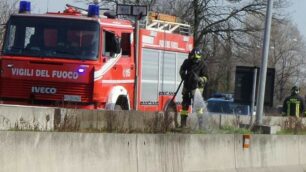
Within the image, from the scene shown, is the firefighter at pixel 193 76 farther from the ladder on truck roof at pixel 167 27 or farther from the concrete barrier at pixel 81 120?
the ladder on truck roof at pixel 167 27

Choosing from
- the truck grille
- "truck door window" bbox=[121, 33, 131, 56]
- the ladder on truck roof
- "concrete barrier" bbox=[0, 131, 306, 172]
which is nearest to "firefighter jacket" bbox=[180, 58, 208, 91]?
"concrete barrier" bbox=[0, 131, 306, 172]

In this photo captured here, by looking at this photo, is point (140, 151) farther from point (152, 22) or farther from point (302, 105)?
point (302, 105)

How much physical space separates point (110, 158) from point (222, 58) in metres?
49.8

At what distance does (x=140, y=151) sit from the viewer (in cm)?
1045

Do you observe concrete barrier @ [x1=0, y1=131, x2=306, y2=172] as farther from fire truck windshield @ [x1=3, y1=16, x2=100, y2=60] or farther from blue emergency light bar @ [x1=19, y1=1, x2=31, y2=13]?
blue emergency light bar @ [x1=19, y1=1, x2=31, y2=13]

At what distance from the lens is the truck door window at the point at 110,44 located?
52.4 ft

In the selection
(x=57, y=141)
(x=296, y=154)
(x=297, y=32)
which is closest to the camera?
(x=57, y=141)

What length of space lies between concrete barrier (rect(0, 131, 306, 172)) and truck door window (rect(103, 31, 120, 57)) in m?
4.32

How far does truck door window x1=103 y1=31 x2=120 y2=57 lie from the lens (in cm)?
1597

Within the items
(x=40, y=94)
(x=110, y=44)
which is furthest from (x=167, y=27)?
(x=40, y=94)

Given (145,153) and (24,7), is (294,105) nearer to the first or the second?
(24,7)

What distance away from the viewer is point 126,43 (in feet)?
56.4

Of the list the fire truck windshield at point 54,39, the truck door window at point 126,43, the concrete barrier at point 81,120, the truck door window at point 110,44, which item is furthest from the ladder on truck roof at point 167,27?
the concrete barrier at point 81,120

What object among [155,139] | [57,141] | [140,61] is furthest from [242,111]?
[57,141]
